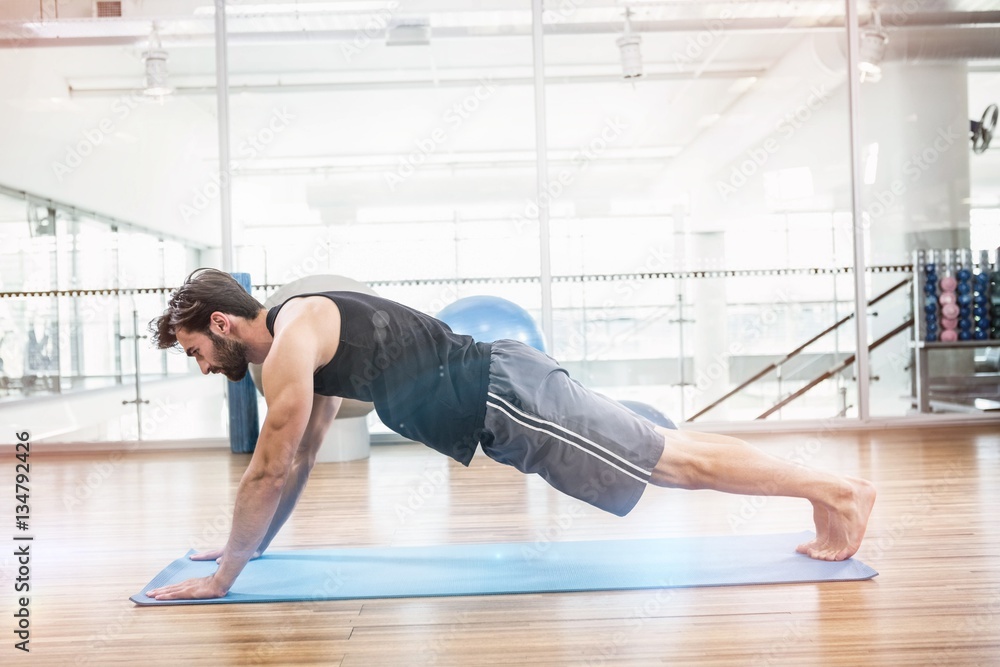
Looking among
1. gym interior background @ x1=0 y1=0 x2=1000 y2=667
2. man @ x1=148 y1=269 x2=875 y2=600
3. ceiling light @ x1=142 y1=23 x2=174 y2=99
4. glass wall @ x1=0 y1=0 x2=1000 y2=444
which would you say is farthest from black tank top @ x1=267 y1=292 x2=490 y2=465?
ceiling light @ x1=142 y1=23 x2=174 y2=99

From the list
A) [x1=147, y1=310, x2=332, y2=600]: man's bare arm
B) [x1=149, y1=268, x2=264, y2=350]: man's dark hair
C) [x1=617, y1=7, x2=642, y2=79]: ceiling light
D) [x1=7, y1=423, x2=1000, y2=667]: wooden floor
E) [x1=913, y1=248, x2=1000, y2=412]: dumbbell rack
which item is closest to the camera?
[x1=7, y1=423, x2=1000, y2=667]: wooden floor

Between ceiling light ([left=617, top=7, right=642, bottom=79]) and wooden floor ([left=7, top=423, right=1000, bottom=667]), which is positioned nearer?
wooden floor ([left=7, top=423, right=1000, bottom=667])

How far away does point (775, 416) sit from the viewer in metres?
4.61

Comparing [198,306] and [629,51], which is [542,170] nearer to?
[629,51]

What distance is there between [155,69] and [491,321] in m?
2.41

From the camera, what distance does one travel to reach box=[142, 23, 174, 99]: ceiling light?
14.2 feet

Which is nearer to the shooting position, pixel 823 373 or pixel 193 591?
pixel 193 591

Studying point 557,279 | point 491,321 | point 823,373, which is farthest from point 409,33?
point 823,373

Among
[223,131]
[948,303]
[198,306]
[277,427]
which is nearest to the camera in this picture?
[277,427]

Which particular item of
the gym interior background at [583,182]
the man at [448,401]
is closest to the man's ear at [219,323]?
the man at [448,401]

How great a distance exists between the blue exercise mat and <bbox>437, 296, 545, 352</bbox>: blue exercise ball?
4.39 feet

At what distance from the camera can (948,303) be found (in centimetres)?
454

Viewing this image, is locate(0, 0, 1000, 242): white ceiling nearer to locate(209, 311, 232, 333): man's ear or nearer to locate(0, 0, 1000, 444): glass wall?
locate(0, 0, 1000, 444): glass wall

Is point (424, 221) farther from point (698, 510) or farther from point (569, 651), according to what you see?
point (569, 651)
